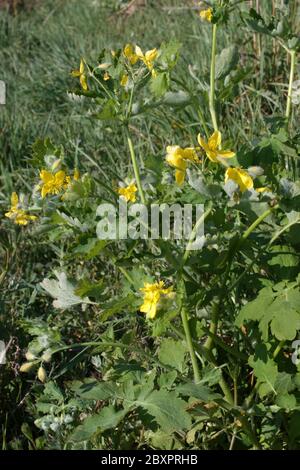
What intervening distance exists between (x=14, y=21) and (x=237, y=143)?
3575mm

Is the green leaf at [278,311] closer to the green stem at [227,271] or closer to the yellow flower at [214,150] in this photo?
the green stem at [227,271]

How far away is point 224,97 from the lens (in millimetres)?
1653

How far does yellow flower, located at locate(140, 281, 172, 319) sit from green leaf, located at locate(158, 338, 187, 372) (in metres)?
0.25

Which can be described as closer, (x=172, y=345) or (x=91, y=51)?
(x=172, y=345)

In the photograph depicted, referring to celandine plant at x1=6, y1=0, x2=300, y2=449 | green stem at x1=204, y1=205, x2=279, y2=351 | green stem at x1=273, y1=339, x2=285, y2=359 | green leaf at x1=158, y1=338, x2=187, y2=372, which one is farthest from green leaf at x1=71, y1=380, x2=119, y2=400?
green stem at x1=273, y1=339, x2=285, y2=359

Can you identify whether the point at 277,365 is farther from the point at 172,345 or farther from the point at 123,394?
the point at 123,394

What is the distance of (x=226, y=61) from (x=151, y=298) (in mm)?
591

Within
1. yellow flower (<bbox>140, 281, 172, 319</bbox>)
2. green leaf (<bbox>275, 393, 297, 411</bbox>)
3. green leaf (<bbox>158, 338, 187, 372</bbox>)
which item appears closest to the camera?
yellow flower (<bbox>140, 281, 172, 319</bbox>)

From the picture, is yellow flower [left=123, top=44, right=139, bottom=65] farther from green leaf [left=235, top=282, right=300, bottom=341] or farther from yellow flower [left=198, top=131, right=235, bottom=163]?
green leaf [left=235, top=282, right=300, bottom=341]

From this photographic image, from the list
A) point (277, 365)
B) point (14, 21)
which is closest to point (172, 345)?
point (277, 365)

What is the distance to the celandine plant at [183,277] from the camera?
4.61 ft

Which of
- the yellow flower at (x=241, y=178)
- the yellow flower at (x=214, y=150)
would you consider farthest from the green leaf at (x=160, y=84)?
the yellow flower at (x=241, y=178)

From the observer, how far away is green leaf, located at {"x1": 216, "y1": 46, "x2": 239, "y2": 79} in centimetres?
162

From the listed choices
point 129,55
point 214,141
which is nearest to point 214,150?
point 214,141
